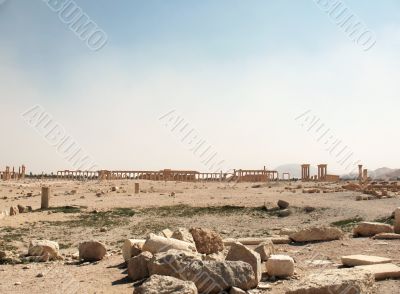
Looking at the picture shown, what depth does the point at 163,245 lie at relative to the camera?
869 cm

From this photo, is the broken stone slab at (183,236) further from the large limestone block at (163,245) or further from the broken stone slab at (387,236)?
the broken stone slab at (387,236)

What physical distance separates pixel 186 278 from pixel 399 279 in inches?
132

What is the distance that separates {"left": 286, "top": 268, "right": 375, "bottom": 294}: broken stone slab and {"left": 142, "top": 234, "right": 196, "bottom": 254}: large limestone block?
2884 millimetres

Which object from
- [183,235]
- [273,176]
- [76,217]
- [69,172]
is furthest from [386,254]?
[69,172]

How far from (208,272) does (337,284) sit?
1.88m

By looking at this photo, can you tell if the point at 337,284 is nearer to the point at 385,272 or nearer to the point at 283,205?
the point at 385,272

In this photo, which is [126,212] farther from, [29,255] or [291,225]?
[29,255]

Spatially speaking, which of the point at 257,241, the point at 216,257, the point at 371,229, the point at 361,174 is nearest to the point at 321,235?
the point at 371,229

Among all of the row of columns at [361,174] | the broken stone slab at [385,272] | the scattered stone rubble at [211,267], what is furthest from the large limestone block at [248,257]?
the row of columns at [361,174]

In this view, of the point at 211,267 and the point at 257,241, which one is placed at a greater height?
the point at 211,267

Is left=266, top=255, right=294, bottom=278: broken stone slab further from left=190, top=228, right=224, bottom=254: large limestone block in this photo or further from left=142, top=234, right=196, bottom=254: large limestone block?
left=190, top=228, right=224, bottom=254: large limestone block

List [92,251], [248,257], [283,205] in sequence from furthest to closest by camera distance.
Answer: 1. [283,205]
2. [92,251]
3. [248,257]

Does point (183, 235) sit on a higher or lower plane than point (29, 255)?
higher

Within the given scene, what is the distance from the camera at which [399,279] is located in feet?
23.2
